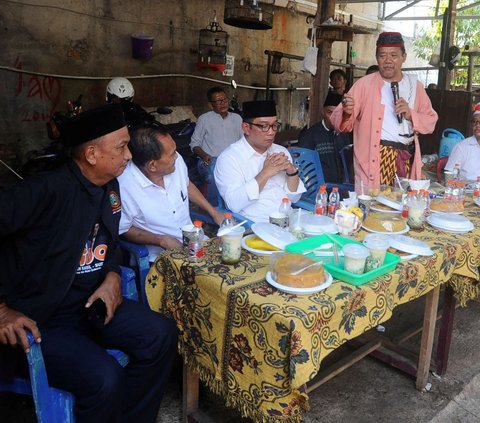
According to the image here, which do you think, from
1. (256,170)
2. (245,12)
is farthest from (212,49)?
(256,170)

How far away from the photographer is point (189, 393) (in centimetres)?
248

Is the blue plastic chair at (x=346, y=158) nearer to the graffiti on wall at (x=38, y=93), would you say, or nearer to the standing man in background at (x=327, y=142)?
the standing man in background at (x=327, y=142)

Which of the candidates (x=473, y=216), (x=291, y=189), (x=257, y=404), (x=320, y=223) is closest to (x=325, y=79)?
(x=291, y=189)

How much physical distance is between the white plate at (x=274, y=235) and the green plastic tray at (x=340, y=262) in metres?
0.07

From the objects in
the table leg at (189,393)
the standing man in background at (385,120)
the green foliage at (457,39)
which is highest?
the green foliage at (457,39)

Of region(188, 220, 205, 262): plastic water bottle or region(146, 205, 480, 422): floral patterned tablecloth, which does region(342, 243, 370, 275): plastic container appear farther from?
region(188, 220, 205, 262): plastic water bottle

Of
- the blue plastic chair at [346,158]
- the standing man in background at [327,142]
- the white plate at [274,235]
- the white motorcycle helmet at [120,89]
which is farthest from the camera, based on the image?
the white motorcycle helmet at [120,89]

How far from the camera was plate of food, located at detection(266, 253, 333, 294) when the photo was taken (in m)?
1.88

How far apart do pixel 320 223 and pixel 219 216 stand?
903 millimetres

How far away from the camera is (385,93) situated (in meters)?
3.81

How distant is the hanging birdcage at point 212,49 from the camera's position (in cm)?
808

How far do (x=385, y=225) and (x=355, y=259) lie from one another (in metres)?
0.69

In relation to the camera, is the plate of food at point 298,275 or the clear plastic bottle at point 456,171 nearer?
the plate of food at point 298,275

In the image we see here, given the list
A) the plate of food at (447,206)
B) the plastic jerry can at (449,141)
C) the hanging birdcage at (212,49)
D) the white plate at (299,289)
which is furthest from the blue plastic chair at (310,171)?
the hanging birdcage at (212,49)
